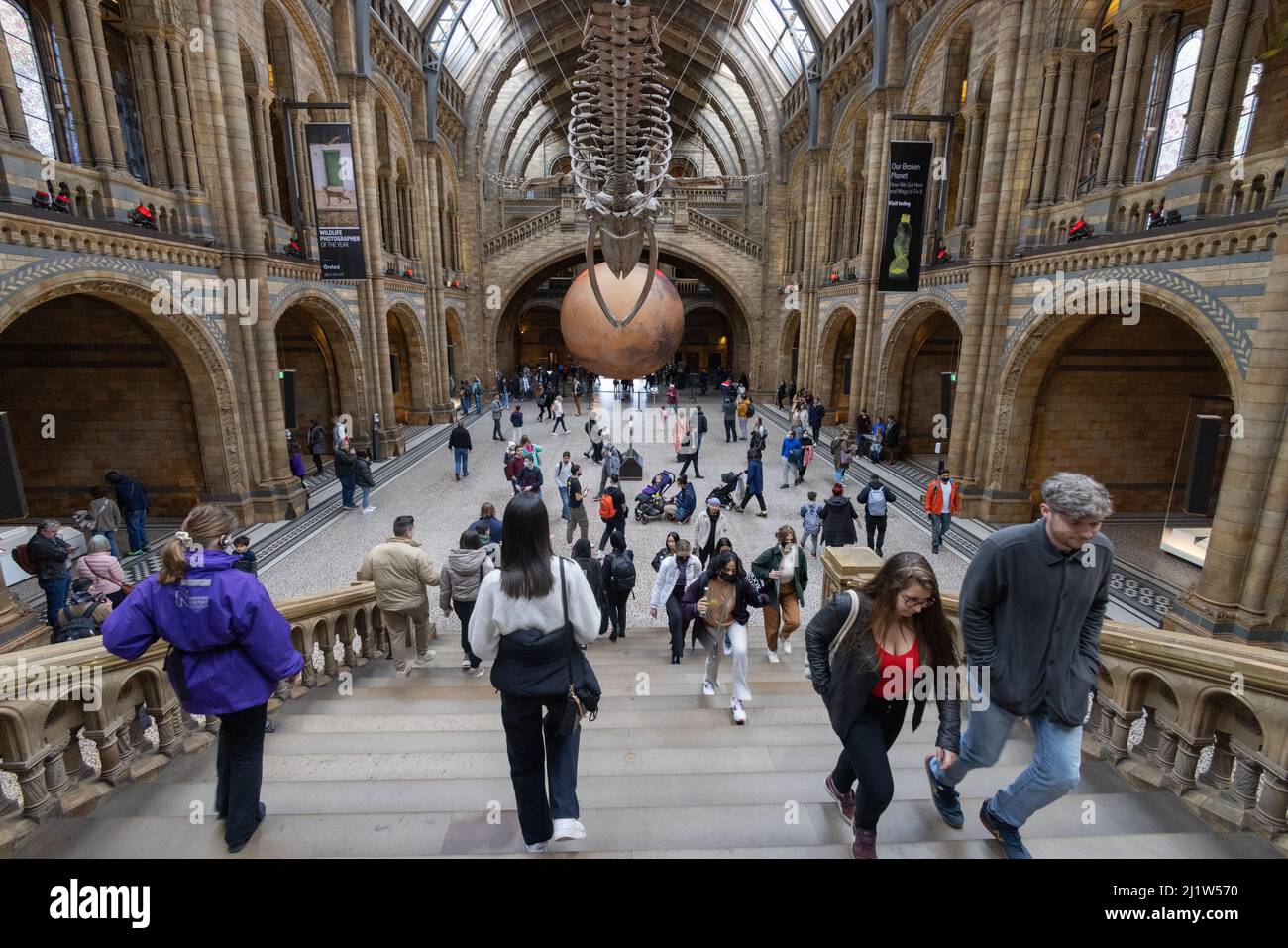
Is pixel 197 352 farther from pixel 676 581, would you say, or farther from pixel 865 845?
pixel 865 845

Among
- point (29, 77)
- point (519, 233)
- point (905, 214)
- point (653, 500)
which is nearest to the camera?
point (29, 77)

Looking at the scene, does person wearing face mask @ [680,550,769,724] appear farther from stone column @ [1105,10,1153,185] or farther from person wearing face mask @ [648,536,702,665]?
stone column @ [1105,10,1153,185]

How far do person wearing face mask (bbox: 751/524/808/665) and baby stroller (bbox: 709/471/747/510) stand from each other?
4.73 meters

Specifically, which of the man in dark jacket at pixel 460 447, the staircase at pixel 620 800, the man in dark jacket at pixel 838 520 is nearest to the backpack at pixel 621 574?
the staircase at pixel 620 800

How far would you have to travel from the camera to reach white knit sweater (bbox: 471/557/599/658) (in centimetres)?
229

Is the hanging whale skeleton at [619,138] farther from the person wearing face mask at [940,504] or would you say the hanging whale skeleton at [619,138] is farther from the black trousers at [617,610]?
the person wearing face mask at [940,504]

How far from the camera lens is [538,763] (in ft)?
7.97

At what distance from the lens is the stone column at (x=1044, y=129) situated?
10055 mm

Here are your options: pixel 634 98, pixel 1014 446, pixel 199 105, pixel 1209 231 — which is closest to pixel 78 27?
pixel 199 105

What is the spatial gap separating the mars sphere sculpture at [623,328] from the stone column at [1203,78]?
819cm

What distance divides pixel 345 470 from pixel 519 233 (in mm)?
17635

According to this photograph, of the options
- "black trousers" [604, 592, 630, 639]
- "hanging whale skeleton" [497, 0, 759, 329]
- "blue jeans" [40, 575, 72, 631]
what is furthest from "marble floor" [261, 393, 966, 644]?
"hanging whale skeleton" [497, 0, 759, 329]

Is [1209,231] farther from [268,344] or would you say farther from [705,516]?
[268,344]

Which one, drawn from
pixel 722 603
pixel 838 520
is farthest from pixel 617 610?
pixel 838 520
